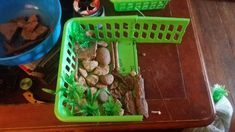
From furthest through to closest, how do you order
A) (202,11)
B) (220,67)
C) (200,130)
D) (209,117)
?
(202,11) < (220,67) < (200,130) < (209,117)

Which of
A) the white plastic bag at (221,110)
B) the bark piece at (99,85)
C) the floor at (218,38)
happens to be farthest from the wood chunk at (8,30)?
the floor at (218,38)

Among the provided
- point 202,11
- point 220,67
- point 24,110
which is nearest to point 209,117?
point 24,110

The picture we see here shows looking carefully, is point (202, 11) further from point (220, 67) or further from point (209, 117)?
point (209, 117)

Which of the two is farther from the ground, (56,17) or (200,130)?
(56,17)

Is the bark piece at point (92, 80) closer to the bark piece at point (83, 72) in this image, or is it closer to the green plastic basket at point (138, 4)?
the bark piece at point (83, 72)

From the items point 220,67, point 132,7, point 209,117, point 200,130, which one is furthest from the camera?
point 220,67

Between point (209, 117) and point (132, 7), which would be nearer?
point (209, 117)

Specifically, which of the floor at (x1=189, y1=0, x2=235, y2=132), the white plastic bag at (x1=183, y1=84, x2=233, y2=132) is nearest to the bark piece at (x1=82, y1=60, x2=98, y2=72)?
the white plastic bag at (x1=183, y1=84, x2=233, y2=132)

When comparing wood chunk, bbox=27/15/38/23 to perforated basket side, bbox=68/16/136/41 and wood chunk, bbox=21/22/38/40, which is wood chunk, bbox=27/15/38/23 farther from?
perforated basket side, bbox=68/16/136/41
